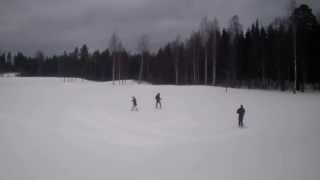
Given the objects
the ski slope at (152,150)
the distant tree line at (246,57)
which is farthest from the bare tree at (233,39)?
the ski slope at (152,150)

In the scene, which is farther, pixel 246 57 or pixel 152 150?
pixel 246 57

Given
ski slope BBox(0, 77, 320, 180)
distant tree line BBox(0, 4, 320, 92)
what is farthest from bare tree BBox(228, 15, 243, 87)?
ski slope BBox(0, 77, 320, 180)

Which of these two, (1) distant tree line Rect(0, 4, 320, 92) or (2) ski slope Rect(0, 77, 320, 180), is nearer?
(2) ski slope Rect(0, 77, 320, 180)

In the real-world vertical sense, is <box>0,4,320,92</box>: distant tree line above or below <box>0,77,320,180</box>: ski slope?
above

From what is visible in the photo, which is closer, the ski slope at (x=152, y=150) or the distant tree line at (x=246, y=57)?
the ski slope at (x=152, y=150)

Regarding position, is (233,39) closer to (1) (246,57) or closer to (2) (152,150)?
(1) (246,57)

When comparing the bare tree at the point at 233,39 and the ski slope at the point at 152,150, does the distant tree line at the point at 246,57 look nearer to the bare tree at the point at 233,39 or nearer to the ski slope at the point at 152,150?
the bare tree at the point at 233,39

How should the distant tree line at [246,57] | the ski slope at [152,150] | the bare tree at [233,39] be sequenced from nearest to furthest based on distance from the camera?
the ski slope at [152,150] < the distant tree line at [246,57] < the bare tree at [233,39]

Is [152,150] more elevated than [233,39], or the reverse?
[233,39]

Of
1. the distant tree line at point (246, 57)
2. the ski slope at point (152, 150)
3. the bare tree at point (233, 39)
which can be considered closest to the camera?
the ski slope at point (152, 150)

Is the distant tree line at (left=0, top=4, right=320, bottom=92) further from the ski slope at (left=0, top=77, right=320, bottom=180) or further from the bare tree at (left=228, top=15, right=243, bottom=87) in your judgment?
the ski slope at (left=0, top=77, right=320, bottom=180)

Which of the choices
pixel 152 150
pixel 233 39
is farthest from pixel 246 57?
pixel 152 150

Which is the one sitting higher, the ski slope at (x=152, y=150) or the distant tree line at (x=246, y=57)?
the distant tree line at (x=246, y=57)

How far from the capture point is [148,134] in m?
16.4
